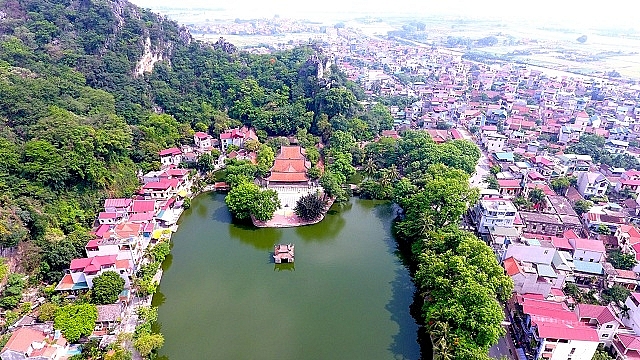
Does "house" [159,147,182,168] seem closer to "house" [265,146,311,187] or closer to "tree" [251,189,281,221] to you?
"house" [265,146,311,187]

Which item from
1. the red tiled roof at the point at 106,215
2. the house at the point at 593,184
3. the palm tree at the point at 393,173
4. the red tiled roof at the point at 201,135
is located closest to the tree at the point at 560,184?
the house at the point at 593,184

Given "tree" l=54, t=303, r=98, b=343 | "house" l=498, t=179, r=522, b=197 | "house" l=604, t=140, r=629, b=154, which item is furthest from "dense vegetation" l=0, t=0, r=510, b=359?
"house" l=604, t=140, r=629, b=154

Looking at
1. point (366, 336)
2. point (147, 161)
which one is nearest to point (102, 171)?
point (147, 161)

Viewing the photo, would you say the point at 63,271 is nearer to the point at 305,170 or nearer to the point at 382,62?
the point at 305,170

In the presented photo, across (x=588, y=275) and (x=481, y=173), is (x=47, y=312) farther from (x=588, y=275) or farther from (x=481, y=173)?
(x=481, y=173)

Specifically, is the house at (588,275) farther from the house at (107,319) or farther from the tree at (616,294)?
the house at (107,319)

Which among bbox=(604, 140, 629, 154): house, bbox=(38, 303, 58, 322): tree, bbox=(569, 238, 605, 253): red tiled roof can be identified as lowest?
bbox=(38, 303, 58, 322): tree
